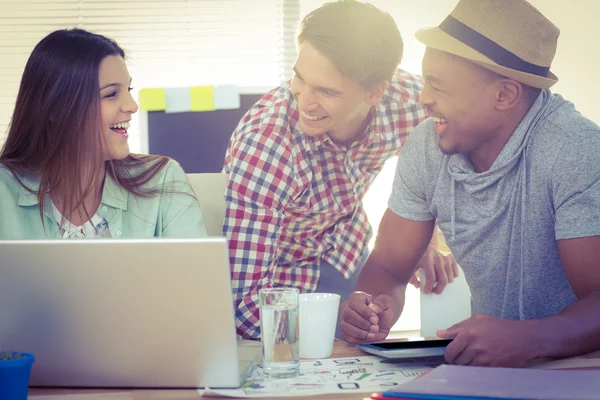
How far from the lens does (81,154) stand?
1682 mm

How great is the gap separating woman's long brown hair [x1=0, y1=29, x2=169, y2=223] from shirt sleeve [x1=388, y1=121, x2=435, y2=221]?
0.57 metres

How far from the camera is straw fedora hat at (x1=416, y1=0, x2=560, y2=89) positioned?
60.7 inches

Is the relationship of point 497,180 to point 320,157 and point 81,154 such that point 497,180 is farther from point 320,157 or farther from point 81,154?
point 81,154

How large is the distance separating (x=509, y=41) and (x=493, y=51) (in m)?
0.04

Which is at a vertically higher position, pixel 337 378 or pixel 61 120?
pixel 61 120

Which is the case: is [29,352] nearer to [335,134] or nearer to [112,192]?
[112,192]

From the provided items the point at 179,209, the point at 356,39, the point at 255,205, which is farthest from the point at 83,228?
the point at 356,39

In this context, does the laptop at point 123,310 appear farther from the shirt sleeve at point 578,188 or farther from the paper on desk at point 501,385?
the shirt sleeve at point 578,188

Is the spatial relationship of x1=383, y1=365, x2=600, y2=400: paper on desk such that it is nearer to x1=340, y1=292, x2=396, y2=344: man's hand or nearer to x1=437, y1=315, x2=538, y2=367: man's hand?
x1=437, y1=315, x2=538, y2=367: man's hand

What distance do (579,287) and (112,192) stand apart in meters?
1.00

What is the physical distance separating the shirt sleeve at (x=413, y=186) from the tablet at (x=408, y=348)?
0.64 m

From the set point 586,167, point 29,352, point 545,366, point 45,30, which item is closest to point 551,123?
point 586,167

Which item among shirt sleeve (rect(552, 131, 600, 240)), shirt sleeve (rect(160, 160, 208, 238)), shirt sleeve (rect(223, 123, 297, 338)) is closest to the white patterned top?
shirt sleeve (rect(160, 160, 208, 238))

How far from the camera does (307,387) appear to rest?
941 millimetres
